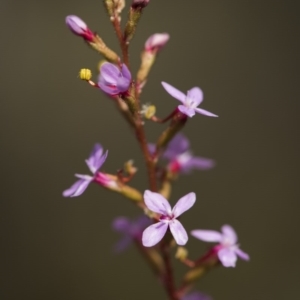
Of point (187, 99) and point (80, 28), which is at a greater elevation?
point (80, 28)

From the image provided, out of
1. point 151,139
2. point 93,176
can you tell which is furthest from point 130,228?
point 151,139

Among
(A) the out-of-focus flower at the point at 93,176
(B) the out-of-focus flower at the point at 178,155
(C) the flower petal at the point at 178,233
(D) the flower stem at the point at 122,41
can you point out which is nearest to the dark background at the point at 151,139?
(B) the out-of-focus flower at the point at 178,155

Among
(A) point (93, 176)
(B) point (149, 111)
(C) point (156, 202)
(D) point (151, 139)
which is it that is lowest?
(D) point (151, 139)

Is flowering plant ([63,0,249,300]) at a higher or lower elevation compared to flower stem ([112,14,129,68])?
lower

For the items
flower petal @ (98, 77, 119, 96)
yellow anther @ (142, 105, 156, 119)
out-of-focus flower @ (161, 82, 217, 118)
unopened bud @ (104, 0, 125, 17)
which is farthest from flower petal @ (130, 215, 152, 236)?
unopened bud @ (104, 0, 125, 17)

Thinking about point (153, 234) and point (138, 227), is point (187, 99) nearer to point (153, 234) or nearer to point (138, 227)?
point (153, 234)

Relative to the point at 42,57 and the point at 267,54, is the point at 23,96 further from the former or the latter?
the point at 267,54

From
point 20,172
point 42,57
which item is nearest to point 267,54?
point 42,57

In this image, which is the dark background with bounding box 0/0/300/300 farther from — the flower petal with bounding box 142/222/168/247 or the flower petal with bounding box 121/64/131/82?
the flower petal with bounding box 121/64/131/82
